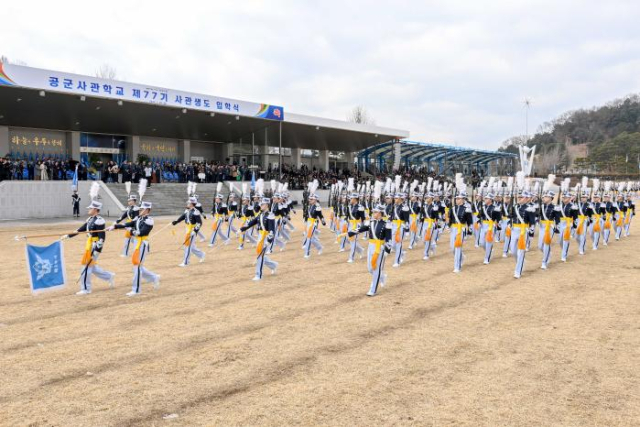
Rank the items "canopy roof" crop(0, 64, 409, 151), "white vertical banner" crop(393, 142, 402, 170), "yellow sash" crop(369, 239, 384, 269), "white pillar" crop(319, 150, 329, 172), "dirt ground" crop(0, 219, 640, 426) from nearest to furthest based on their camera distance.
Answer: "dirt ground" crop(0, 219, 640, 426) → "yellow sash" crop(369, 239, 384, 269) → "canopy roof" crop(0, 64, 409, 151) → "white vertical banner" crop(393, 142, 402, 170) → "white pillar" crop(319, 150, 329, 172)

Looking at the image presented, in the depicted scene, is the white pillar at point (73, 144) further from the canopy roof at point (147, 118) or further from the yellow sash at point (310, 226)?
the yellow sash at point (310, 226)

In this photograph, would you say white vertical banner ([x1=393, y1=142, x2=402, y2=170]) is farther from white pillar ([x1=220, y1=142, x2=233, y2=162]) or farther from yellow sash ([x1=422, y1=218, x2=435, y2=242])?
yellow sash ([x1=422, y1=218, x2=435, y2=242])

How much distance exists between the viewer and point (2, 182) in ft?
84.2

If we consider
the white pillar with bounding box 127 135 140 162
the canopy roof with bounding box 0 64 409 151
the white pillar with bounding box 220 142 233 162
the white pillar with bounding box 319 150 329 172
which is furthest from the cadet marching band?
the white pillar with bounding box 319 150 329 172

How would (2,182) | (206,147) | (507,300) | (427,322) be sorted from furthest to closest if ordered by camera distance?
(206,147) → (2,182) → (507,300) → (427,322)

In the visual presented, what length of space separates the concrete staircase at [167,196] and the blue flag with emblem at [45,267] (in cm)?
1982

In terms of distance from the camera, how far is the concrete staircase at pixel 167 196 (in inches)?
1205

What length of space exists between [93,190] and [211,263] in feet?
12.7

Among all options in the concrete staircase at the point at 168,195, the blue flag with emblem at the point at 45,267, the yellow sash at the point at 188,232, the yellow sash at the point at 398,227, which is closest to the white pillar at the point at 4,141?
the concrete staircase at the point at 168,195

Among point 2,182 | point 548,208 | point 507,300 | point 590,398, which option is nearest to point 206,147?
point 2,182

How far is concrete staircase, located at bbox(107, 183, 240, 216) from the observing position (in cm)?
3060

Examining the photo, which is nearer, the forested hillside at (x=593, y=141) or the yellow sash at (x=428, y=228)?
the yellow sash at (x=428, y=228)

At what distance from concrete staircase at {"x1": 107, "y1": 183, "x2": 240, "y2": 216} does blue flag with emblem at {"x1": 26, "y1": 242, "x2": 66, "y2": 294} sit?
65.0 feet

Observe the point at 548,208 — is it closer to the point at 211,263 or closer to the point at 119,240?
the point at 211,263
